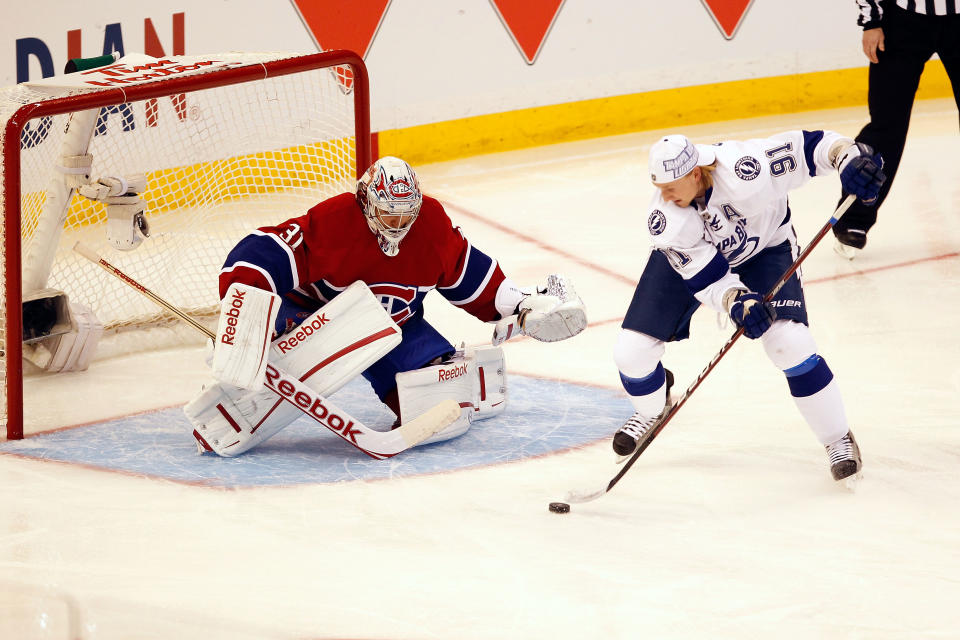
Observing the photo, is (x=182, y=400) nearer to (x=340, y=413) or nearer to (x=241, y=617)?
(x=340, y=413)

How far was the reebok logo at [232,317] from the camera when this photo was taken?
314 cm

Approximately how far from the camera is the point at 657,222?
295cm

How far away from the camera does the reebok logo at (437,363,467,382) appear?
340 cm

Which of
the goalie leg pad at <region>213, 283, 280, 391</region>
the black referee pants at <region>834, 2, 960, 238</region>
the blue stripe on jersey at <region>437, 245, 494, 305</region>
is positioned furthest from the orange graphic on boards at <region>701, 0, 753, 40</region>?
the goalie leg pad at <region>213, 283, 280, 391</region>

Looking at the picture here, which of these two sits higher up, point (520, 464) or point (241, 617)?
point (241, 617)

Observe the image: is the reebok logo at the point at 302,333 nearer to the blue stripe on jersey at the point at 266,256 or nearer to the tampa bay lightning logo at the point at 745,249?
the blue stripe on jersey at the point at 266,256

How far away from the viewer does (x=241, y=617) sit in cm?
246

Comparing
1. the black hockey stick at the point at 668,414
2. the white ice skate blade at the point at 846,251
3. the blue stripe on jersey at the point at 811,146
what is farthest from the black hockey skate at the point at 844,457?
the white ice skate blade at the point at 846,251

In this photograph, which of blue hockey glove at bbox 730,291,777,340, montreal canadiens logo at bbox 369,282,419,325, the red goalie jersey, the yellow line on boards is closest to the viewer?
blue hockey glove at bbox 730,291,777,340

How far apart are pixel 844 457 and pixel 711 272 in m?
0.49

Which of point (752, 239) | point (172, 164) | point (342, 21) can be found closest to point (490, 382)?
point (752, 239)

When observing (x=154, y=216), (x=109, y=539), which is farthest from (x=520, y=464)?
(x=154, y=216)

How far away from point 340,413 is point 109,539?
2.09 ft

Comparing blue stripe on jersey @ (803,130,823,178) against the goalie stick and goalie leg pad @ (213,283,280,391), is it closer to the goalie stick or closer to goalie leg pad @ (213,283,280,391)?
the goalie stick
